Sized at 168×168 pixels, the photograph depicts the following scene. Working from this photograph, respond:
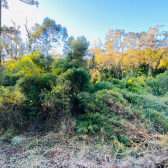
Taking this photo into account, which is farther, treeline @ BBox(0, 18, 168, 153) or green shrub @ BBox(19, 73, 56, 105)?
green shrub @ BBox(19, 73, 56, 105)

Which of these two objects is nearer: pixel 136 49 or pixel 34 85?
pixel 34 85

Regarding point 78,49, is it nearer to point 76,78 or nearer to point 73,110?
point 76,78

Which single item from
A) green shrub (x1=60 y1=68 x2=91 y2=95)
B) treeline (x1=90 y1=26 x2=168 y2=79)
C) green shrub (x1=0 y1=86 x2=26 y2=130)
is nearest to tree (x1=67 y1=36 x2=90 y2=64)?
green shrub (x1=60 y1=68 x2=91 y2=95)

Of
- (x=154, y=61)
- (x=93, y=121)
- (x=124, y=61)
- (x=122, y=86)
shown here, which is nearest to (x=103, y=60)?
(x=124, y=61)

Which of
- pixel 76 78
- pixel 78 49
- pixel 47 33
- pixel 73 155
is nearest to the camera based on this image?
pixel 73 155

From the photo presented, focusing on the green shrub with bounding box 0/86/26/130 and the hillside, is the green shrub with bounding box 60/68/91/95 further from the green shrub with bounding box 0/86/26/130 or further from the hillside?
the green shrub with bounding box 0/86/26/130

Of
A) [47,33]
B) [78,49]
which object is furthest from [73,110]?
[47,33]

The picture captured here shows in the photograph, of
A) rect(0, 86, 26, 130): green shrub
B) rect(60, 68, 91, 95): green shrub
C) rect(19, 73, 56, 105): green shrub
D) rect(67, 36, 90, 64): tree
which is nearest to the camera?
rect(0, 86, 26, 130): green shrub

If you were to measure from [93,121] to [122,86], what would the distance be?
14.1ft

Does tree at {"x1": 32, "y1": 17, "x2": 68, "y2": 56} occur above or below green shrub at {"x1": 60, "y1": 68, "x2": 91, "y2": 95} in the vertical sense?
above

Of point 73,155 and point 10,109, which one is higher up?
point 10,109

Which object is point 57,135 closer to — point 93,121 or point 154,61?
point 93,121

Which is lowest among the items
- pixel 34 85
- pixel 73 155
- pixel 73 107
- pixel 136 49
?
pixel 73 155

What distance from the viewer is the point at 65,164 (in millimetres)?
1881
